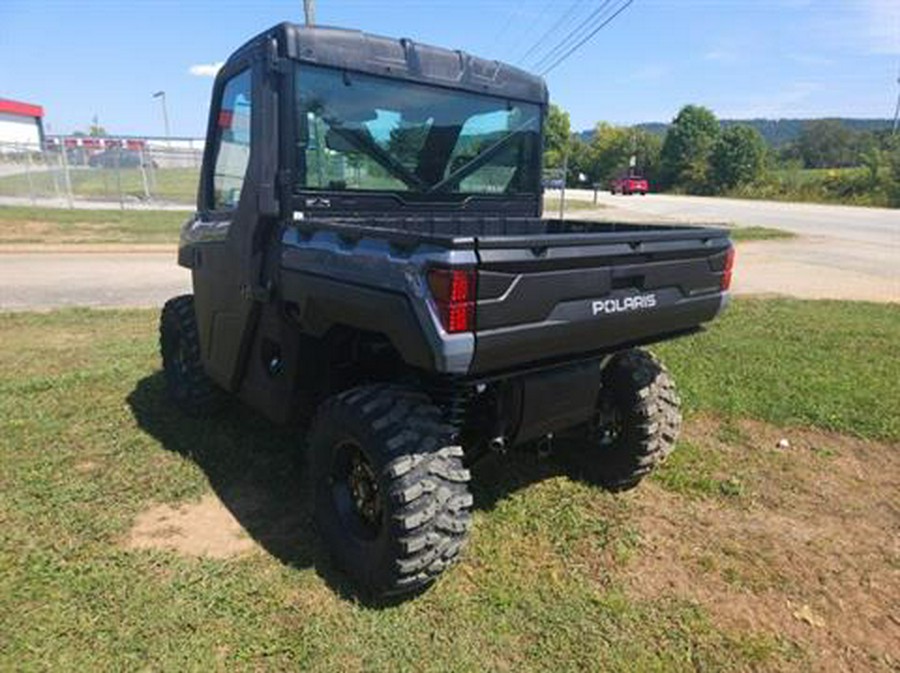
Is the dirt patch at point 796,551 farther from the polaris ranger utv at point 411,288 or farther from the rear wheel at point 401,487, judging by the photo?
the rear wheel at point 401,487

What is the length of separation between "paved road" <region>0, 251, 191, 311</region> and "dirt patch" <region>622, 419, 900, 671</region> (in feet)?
26.2

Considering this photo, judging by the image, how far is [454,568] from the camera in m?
3.14

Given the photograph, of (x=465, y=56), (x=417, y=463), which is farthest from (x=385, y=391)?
(x=465, y=56)

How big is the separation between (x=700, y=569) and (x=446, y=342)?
179cm

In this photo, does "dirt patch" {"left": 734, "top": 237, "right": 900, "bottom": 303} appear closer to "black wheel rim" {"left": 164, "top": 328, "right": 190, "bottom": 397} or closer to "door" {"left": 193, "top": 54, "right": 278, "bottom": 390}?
"black wheel rim" {"left": 164, "top": 328, "right": 190, "bottom": 397}

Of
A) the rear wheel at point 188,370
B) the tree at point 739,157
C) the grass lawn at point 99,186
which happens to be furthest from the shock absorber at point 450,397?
the tree at point 739,157

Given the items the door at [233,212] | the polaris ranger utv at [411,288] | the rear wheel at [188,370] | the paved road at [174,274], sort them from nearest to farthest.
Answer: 1. the polaris ranger utv at [411,288]
2. the door at [233,212]
3. the rear wheel at [188,370]
4. the paved road at [174,274]

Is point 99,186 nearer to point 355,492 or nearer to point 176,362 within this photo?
point 176,362

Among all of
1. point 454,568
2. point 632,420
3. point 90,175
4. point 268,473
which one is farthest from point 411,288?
point 90,175

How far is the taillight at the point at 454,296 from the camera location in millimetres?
2295

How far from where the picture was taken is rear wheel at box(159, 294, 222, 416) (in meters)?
4.68

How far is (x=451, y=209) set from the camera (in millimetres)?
3896

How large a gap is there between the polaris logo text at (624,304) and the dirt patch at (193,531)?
1.99 m

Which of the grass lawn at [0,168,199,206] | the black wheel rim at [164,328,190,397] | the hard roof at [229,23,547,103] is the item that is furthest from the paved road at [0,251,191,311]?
the grass lawn at [0,168,199,206]
